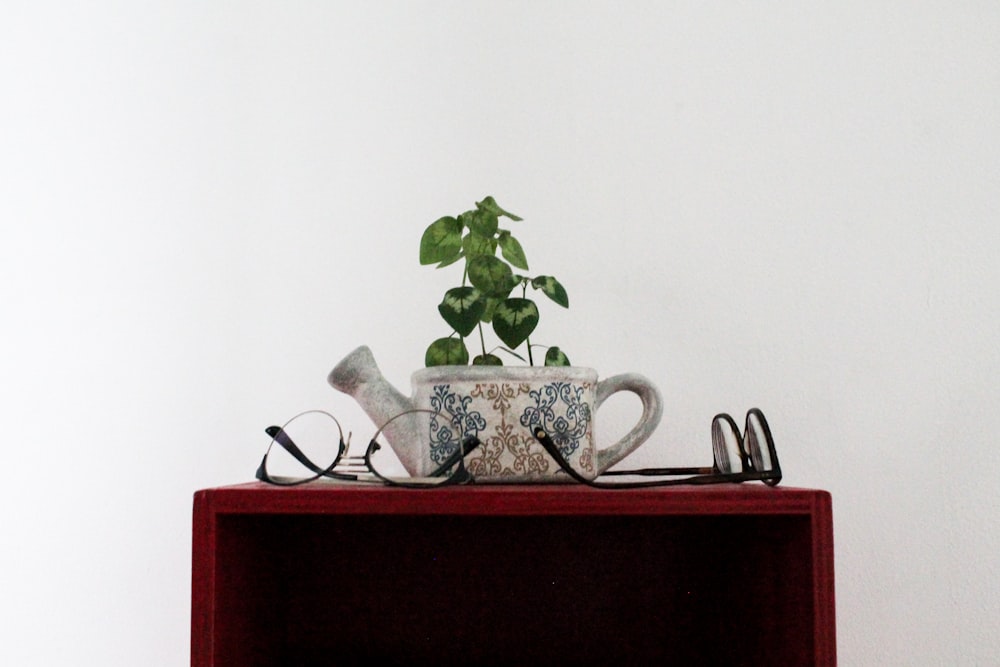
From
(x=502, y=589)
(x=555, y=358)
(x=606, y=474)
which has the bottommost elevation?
(x=502, y=589)

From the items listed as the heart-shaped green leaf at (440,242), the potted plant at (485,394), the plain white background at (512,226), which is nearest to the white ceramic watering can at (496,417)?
the potted plant at (485,394)

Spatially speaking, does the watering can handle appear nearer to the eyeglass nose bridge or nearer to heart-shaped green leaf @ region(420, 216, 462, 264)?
the eyeglass nose bridge

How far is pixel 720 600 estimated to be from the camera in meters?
0.85

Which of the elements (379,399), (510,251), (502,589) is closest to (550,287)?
(510,251)

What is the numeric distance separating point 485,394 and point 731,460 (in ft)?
0.83

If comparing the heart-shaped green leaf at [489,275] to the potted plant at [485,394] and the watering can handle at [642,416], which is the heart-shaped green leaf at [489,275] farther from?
the watering can handle at [642,416]

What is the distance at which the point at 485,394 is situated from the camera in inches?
26.5

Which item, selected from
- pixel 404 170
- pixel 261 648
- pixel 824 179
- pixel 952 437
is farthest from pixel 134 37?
pixel 952 437

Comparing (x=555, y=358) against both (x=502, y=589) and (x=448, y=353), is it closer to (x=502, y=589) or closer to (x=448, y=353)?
(x=448, y=353)

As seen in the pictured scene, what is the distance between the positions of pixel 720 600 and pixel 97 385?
0.74 metres

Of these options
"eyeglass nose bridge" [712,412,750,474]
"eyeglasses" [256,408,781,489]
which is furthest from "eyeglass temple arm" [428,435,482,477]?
"eyeglass nose bridge" [712,412,750,474]

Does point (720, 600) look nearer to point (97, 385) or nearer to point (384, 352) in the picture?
point (384, 352)

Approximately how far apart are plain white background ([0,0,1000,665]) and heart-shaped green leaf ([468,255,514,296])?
0.80 ft

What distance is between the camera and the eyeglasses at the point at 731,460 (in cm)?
66
